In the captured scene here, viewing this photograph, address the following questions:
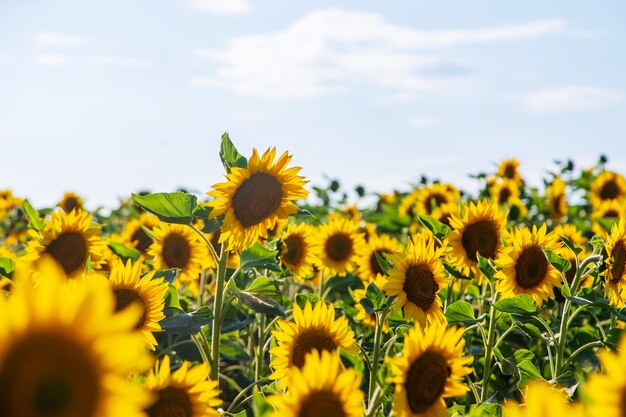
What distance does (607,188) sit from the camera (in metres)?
8.91

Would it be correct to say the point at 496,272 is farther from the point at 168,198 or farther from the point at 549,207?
the point at 549,207

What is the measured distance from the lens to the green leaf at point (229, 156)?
3.34m

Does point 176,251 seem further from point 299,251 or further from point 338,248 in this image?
point 338,248

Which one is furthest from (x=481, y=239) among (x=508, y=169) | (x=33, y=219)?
(x=508, y=169)

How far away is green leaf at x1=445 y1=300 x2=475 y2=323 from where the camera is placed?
11.3 ft

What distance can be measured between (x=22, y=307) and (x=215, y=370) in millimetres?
1895

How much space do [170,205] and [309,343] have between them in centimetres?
86

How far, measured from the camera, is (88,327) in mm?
1379

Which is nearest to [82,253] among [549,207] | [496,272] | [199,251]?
[199,251]

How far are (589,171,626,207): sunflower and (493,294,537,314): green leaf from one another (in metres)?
6.04

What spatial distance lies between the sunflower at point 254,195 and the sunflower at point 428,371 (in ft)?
4.42

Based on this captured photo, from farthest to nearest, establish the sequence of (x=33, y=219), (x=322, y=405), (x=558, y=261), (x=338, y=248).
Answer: (x=338, y=248), (x=33, y=219), (x=558, y=261), (x=322, y=405)

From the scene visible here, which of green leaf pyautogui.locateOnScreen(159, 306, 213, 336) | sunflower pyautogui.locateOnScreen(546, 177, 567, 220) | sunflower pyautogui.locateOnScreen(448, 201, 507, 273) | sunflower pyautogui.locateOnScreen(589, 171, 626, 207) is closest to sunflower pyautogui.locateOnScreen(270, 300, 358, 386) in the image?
green leaf pyautogui.locateOnScreen(159, 306, 213, 336)

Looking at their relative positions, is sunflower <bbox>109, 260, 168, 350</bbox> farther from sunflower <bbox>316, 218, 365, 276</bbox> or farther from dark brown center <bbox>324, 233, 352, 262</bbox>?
dark brown center <bbox>324, 233, 352, 262</bbox>
